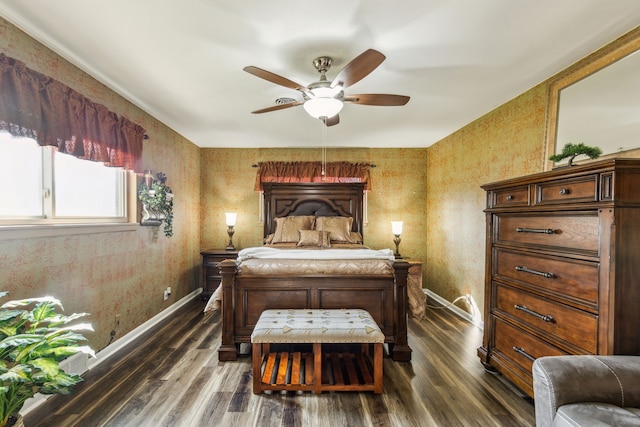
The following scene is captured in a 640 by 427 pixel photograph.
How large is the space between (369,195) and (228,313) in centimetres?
314

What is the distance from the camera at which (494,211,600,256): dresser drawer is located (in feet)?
4.96

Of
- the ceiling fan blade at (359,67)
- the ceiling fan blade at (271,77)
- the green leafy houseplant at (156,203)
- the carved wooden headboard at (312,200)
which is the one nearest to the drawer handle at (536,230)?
the ceiling fan blade at (359,67)

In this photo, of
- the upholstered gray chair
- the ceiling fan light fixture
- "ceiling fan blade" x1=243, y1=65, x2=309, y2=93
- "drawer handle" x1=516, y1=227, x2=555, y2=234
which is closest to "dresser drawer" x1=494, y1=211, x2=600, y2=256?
"drawer handle" x1=516, y1=227, x2=555, y2=234

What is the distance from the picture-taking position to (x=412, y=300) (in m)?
2.61

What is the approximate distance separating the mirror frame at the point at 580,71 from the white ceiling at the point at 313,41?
58mm

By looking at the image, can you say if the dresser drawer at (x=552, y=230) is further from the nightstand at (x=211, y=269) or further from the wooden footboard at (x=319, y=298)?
the nightstand at (x=211, y=269)

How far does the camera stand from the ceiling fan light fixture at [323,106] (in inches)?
82.7

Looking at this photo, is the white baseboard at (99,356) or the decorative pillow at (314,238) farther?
the decorative pillow at (314,238)

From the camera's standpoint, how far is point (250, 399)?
6.48 ft

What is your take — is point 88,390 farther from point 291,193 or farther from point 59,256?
point 291,193

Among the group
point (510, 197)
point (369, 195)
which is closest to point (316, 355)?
point (510, 197)

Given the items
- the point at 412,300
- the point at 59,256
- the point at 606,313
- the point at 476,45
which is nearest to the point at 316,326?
the point at 412,300

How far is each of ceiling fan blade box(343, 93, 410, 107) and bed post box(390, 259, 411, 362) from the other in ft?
4.34

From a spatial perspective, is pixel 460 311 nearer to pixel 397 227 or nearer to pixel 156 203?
pixel 397 227
